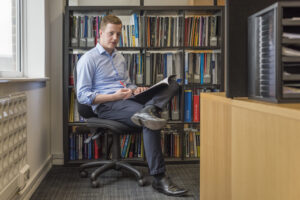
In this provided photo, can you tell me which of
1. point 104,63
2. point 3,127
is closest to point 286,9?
point 3,127

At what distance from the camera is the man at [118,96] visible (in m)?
2.32

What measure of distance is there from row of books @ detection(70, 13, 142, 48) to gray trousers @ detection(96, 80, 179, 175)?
69 centimetres

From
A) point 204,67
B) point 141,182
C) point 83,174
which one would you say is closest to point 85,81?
point 83,174

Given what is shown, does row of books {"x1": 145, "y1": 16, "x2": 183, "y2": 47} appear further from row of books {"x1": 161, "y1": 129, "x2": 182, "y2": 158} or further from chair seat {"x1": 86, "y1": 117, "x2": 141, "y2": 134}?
chair seat {"x1": 86, "y1": 117, "x2": 141, "y2": 134}

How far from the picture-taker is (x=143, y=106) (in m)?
2.50

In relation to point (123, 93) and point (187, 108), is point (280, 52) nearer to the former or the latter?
point (123, 93)

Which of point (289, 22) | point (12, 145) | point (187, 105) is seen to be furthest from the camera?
point (187, 105)

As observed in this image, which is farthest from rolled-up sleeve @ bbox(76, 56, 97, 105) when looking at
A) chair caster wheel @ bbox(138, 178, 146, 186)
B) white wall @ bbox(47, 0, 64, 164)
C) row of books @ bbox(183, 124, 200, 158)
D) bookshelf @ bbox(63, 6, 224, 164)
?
row of books @ bbox(183, 124, 200, 158)

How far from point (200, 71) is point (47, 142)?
150 cm

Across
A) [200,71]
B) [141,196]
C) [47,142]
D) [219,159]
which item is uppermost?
[200,71]

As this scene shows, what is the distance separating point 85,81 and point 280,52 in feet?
6.05

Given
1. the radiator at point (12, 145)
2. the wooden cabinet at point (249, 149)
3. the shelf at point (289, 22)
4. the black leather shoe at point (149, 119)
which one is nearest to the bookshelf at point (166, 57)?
the black leather shoe at point (149, 119)

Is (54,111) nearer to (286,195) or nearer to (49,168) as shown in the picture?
(49,168)

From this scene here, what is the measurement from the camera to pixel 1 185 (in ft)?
5.13
